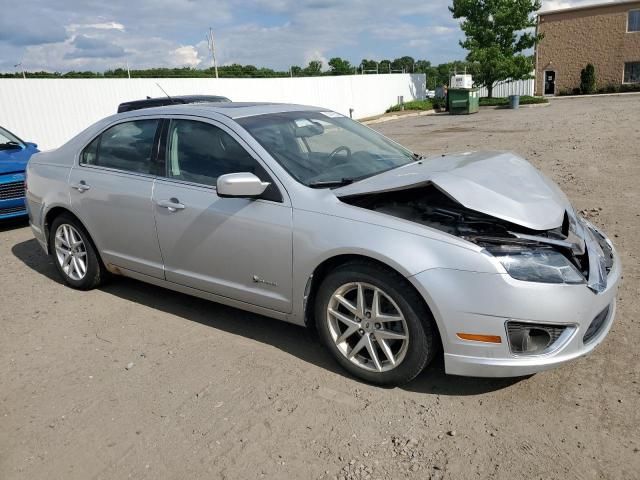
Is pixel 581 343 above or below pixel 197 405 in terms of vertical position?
above

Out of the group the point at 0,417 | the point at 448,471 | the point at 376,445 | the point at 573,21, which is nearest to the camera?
the point at 448,471

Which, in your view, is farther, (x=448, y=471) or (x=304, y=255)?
(x=304, y=255)

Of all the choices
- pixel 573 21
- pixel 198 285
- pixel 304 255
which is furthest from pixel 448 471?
pixel 573 21

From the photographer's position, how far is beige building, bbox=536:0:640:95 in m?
43.9

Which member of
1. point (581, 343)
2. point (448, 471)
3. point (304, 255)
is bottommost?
point (448, 471)

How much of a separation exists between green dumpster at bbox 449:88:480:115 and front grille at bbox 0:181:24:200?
88.3 ft

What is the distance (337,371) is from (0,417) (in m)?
2.06

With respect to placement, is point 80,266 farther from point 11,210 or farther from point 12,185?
point 12,185

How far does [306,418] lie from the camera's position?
10.0ft

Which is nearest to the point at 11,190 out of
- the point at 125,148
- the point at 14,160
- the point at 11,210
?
the point at 11,210

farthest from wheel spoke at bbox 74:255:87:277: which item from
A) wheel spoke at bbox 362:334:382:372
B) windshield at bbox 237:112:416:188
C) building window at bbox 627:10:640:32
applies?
building window at bbox 627:10:640:32

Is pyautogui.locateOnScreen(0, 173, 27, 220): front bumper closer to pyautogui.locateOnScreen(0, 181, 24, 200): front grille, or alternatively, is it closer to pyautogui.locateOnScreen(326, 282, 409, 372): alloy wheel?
pyautogui.locateOnScreen(0, 181, 24, 200): front grille

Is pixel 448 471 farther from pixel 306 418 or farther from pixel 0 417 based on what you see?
pixel 0 417

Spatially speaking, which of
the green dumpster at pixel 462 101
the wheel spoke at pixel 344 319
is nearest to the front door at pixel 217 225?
the wheel spoke at pixel 344 319
